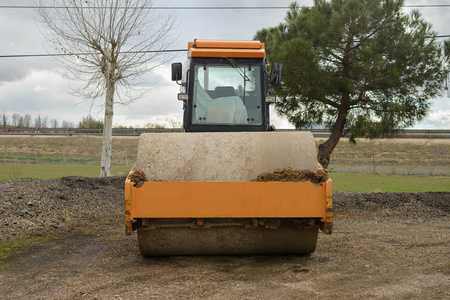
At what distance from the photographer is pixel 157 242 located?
5.61 metres

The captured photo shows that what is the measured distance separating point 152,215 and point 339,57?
358 inches

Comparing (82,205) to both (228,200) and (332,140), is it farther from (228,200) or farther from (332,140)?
(332,140)

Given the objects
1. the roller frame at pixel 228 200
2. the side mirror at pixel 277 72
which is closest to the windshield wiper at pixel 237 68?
the side mirror at pixel 277 72

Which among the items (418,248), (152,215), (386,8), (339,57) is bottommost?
(418,248)

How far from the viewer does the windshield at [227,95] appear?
24.3ft

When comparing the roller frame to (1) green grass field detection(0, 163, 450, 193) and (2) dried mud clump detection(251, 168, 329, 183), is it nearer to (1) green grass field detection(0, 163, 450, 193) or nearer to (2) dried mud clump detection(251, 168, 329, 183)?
(2) dried mud clump detection(251, 168, 329, 183)

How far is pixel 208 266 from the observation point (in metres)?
5.54

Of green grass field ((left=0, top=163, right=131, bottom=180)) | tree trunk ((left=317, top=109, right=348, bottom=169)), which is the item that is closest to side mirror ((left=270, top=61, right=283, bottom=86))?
tree trunk ((left=317, top=109, right=348, bottom=169))

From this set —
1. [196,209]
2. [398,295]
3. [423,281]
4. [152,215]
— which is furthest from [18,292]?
[423,281]

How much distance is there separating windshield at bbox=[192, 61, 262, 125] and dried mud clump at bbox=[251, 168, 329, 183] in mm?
2209

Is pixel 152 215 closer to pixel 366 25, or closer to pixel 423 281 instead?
pixel 423 281

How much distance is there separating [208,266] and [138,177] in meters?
1.33

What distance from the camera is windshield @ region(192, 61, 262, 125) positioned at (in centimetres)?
741

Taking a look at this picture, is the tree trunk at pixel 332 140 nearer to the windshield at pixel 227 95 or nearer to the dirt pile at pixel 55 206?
the dirt pile at pixel 55 206
